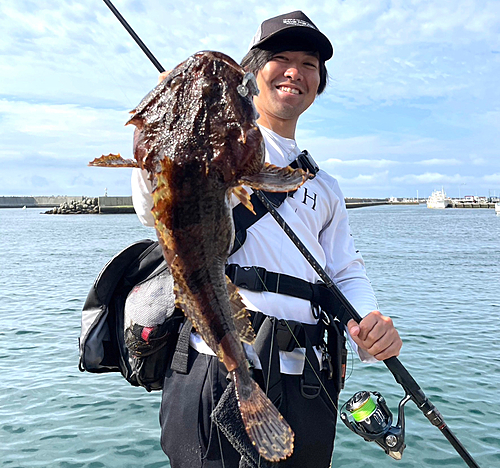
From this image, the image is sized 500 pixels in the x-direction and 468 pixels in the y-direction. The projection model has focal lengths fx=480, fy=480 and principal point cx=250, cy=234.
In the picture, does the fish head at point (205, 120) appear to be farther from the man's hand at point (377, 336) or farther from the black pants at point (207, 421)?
the man's hand at point (377, 336)

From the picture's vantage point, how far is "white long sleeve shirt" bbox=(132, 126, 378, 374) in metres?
2.84

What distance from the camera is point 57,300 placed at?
15430mm

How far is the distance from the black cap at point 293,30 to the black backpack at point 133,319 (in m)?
1.60

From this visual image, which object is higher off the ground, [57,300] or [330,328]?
[330,328]

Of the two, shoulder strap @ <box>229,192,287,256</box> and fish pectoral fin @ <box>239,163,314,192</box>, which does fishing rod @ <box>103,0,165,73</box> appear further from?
fish pectoral fin @ <box>239,163,314,192</box>

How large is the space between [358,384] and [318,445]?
5920 mm

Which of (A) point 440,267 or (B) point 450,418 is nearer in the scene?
(B) point 450,418

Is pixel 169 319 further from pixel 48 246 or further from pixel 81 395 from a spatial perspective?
pixel 48 246

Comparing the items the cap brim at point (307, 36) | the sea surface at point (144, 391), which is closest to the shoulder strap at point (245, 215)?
the cap brim at point (307, 36)

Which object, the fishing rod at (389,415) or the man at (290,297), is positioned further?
the fishing rod at (389,415)

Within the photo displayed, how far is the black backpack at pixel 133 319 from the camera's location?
109 inches

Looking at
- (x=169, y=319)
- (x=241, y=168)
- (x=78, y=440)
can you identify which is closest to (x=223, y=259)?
(x=241, y=168)

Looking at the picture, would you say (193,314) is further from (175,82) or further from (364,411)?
(364,411)

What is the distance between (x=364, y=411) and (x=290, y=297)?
1304mm
